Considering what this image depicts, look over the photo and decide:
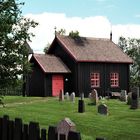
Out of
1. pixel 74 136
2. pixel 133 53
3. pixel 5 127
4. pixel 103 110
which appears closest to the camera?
pixel 74 136

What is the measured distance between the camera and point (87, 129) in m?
16.2

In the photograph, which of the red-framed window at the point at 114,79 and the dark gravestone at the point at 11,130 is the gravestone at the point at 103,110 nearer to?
the dark gravestone at the point at 11,130

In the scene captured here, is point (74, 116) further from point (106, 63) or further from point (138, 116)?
point (106, 63)

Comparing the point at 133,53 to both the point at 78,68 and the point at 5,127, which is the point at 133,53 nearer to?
the point at 78,68

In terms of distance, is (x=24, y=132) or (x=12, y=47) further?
(x=12, y=47)

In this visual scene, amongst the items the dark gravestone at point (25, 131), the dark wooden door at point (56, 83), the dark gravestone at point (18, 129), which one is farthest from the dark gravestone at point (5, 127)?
the dark wooden door at point (56, 83)

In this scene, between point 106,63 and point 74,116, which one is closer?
point 74,116

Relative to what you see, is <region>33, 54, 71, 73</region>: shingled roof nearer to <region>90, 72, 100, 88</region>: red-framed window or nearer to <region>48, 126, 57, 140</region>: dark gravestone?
<region>90, 72, 100, 88</region>: red-framed window

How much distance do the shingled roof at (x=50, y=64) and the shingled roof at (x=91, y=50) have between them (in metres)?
1.69

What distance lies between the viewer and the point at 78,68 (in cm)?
4219

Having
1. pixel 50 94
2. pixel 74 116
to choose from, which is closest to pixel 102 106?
pixel 74 116

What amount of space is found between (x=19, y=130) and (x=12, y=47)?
3480 mm

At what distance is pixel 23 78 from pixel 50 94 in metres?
30.3

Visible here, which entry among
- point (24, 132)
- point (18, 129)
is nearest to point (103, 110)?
point (18, 129)
